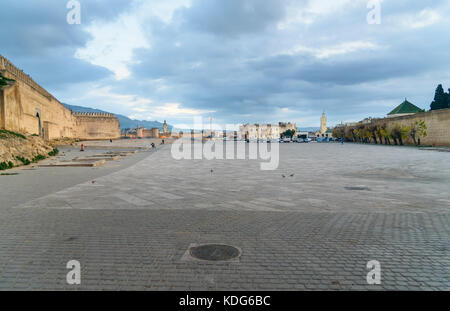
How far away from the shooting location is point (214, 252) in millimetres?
4195

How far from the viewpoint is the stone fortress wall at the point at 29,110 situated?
75.7ft

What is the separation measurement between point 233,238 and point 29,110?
3344 centimetres

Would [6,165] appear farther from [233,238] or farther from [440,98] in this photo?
[440,98]

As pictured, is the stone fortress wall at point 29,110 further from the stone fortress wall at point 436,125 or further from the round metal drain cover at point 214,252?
the stone fortress wall at point 436,125

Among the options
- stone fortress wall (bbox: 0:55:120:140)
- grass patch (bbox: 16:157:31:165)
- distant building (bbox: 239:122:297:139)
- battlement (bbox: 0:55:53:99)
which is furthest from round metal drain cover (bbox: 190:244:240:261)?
distant building (bbox: 239:122:297:139)

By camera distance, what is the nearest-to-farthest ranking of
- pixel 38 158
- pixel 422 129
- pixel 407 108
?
pixel 38 158, pixel 422 129, pixel 407 108

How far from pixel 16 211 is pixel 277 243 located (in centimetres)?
587

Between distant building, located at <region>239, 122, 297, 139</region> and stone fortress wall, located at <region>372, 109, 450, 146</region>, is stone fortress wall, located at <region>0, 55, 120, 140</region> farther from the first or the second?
distant building, located at <region>239, 122, 297, 139</region>

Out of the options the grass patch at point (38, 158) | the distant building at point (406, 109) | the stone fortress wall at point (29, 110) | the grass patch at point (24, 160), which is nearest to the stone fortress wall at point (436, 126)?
the distant building at point (406, 109)

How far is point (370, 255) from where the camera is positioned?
411 centimetres

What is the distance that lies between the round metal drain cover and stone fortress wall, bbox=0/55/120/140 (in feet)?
78.7

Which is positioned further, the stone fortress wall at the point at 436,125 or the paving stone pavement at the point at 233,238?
the stone fortress wall at the point at 436,125

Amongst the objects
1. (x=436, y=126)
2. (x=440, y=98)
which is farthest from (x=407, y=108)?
(x=436, y=126)

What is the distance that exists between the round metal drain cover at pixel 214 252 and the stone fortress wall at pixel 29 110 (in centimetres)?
2398
